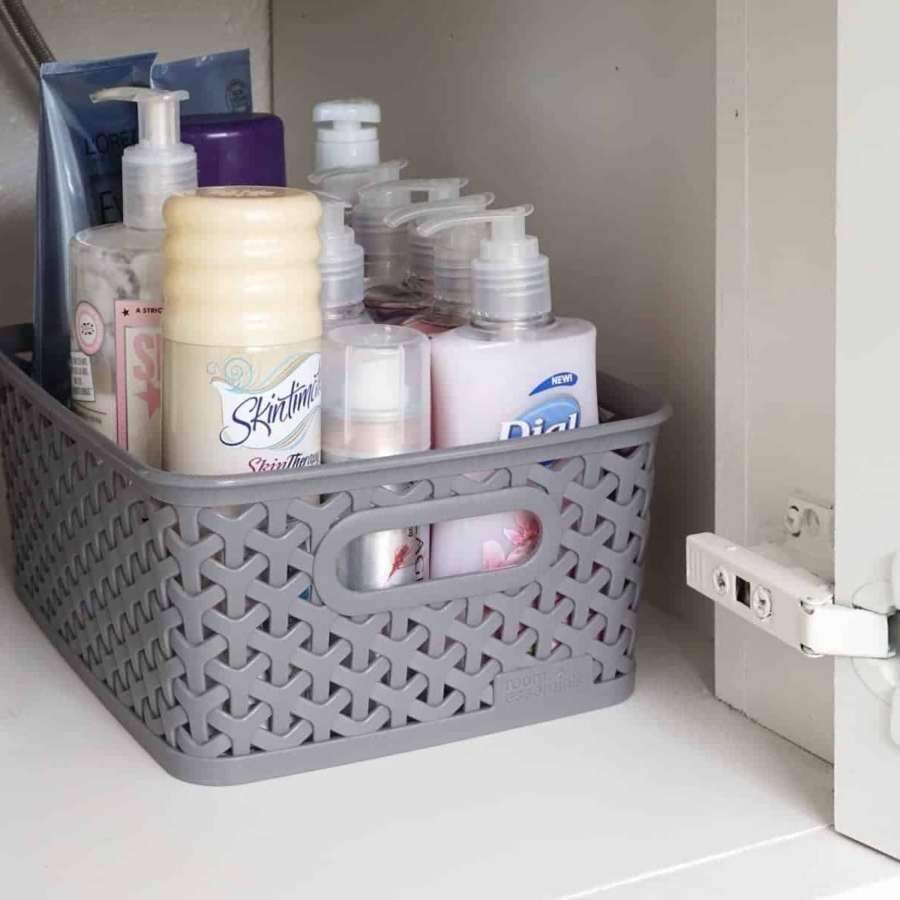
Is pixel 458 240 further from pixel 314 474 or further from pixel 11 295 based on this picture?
pixel 11 295

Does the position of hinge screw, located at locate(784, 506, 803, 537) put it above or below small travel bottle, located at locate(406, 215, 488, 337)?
below

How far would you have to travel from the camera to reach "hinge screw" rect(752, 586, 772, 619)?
1.67 feet

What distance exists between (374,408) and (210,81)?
0.26m

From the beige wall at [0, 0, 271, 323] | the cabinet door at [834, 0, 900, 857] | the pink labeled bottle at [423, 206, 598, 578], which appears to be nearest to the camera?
the cabinet door at [834, 0, 900, 857]

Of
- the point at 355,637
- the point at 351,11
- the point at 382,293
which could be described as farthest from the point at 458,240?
the point at 351,11

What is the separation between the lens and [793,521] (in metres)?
0.54

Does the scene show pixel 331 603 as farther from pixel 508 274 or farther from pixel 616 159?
pixel 616 159

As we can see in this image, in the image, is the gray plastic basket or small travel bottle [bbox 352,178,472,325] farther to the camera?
small travel bottle [bbox 352,178,472,325]

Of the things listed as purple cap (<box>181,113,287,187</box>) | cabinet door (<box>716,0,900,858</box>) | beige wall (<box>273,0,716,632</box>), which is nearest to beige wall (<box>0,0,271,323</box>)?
beige wall (<box>273,0,716,632</box>)

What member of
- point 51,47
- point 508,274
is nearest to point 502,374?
point 508,274

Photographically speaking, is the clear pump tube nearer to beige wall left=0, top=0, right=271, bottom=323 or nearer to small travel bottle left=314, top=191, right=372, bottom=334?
small travel bottle left=314, top=191, right=372, bottom=334

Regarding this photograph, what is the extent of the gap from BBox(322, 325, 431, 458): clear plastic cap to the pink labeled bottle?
0.02 m

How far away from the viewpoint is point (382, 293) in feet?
2.18

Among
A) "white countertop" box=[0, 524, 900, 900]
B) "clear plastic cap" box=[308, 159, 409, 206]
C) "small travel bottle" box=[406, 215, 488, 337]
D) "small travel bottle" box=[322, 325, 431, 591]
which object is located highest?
"clear plastic cap" box=[308, 159, 409, 206]
